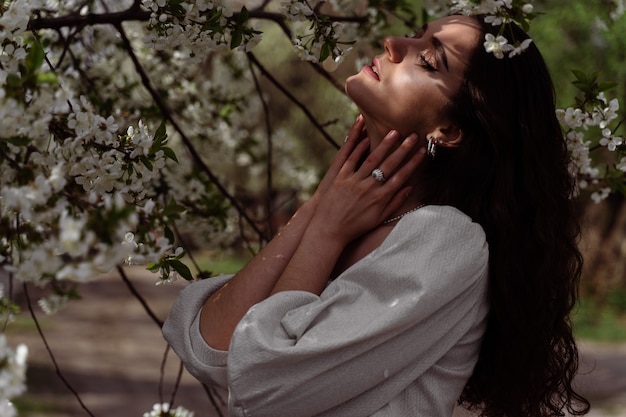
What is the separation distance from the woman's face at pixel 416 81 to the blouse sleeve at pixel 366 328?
219 millimetres

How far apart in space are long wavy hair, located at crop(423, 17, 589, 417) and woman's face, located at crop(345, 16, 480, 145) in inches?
1.2

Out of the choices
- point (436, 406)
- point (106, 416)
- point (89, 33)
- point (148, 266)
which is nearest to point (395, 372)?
point (436, 406)

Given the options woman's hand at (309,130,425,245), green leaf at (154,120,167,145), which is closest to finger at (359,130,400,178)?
woman's hand at (309,130,425,245)

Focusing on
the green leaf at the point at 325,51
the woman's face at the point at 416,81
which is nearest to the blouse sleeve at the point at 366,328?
the woman's face at the point at 416,81

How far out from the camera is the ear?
75.4 inches

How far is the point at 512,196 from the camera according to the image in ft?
6.24

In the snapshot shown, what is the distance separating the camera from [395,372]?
176 centimetres

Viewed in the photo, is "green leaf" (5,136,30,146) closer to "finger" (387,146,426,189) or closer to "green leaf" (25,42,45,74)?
"green leaf" (25,42,45,74)

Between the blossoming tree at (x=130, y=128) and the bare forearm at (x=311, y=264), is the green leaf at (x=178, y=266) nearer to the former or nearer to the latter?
the blossoming tree at (x=130, y=128)

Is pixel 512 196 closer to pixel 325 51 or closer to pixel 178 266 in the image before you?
pixel 325 51

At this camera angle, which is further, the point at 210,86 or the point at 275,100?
the point at 275,100

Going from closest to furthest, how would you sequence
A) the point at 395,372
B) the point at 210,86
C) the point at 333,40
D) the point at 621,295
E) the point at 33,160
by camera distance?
the point at 33,160
the point at 395,372
the point at 333,40
the point at 210,86
the point at 621,295

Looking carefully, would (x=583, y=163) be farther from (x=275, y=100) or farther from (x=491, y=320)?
(x=275, y=100)

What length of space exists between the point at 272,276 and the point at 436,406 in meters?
0.44
